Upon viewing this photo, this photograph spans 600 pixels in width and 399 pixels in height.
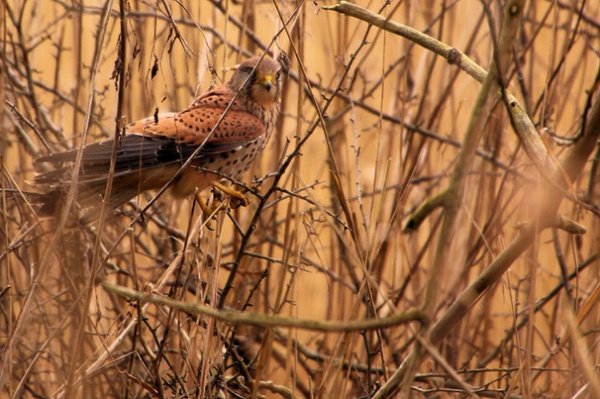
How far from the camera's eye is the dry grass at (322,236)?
188 cm

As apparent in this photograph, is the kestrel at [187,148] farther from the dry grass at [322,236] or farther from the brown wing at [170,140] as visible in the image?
the dry grass at [322,236]

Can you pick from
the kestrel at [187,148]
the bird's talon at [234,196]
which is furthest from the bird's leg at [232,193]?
the kestrel at [187,148]

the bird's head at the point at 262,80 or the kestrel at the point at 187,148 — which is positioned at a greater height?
the bird's head at the point at 262,80

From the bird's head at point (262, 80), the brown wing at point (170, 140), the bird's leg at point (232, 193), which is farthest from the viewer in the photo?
the bird's head at point (262, 80)

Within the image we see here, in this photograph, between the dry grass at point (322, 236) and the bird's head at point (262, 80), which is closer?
the dry grass at point (322, 236)

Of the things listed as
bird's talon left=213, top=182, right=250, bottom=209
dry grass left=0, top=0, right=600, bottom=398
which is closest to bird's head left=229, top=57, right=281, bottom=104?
dry grass left=0, top=0, right=600, bottom=398

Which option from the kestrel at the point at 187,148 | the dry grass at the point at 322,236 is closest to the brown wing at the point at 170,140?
the kestrel at the point at 187,148

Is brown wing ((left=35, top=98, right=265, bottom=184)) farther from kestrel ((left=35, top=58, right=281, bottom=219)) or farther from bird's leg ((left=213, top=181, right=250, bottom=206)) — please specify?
bird's leg ((left=213, top=181, right=250, bottom=206))

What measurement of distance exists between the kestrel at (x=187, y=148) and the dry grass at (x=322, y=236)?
4.8 inches

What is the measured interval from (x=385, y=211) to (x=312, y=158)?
2.75 ft

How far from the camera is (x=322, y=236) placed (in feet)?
16.3

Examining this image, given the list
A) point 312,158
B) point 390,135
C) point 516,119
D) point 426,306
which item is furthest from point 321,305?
point 426,306

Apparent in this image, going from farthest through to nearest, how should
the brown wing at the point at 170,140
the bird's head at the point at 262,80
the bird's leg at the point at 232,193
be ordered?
the bird's head at the point at 262,80
the brown wing at the point at 170,140
the bird's leg at the point at 232,193

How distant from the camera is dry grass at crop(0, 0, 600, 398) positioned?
188 cm
